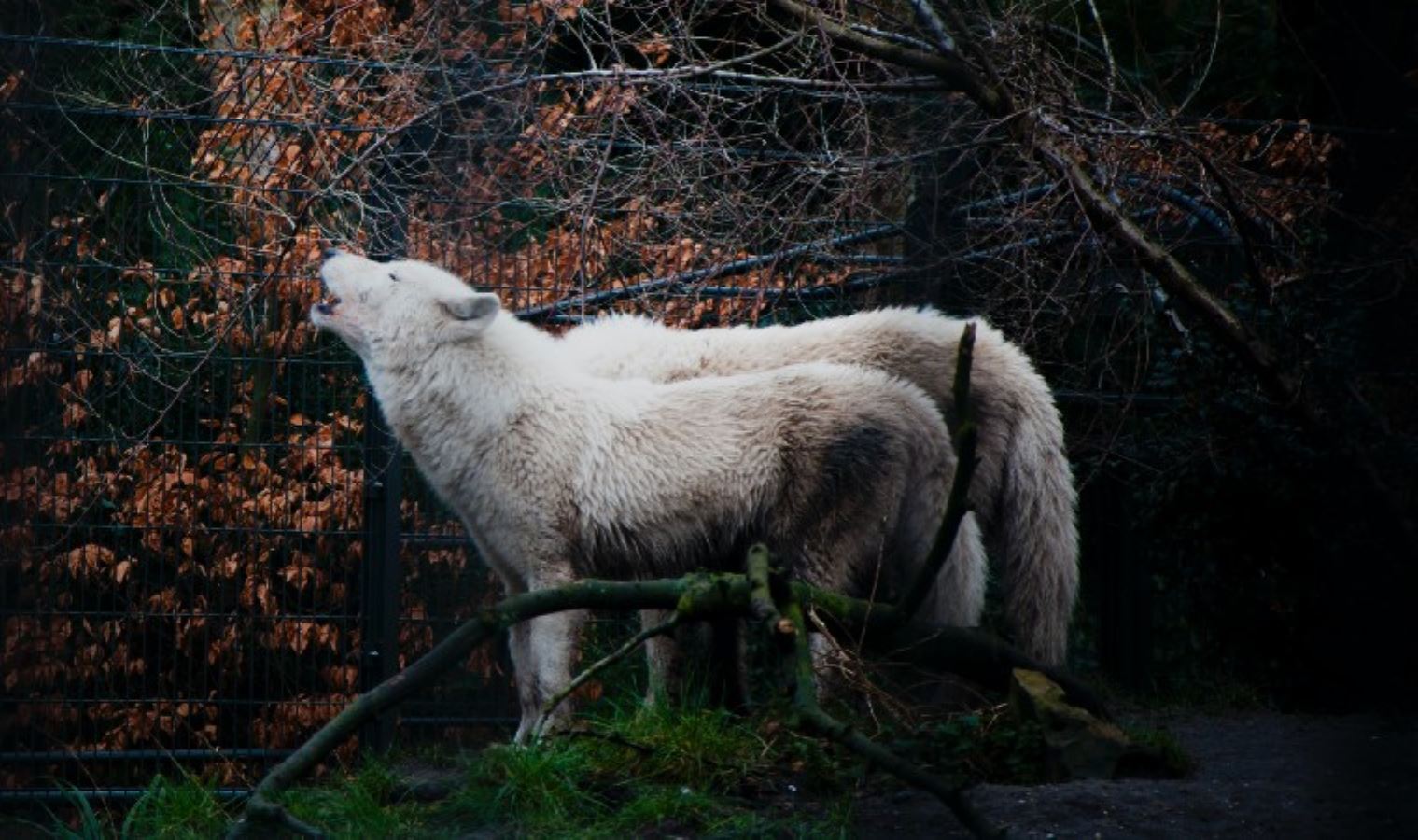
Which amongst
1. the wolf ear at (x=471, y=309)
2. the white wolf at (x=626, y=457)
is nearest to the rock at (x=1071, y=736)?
the white wolf at (x=626, y=457)

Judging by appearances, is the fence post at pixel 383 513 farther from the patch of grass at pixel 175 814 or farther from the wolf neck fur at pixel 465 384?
the patch of grass at pixel 175 814

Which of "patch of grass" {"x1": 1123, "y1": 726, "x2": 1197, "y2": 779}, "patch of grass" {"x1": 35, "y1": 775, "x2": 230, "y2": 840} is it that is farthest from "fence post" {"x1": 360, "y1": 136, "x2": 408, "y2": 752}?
"patch of grass" {"x1": 1123, "y1": 726, "x2": 1197, "y2": 779}

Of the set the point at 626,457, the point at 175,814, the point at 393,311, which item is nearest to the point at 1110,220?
the point at 626,457

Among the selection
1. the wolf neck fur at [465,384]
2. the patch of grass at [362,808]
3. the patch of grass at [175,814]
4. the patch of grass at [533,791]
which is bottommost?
the patch of grass at [175,814]

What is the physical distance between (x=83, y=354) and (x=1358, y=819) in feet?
19.9

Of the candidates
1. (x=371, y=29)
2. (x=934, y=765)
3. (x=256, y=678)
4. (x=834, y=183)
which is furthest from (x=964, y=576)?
(x=371, y=29)

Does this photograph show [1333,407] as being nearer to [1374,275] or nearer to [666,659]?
[1374,275]

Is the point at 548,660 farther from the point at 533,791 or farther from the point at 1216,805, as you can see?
the point at 1216,805

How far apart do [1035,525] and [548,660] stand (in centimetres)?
213

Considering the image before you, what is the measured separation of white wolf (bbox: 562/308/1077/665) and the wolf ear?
0.55 meters

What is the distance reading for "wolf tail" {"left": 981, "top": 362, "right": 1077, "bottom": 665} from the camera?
6.80 meters

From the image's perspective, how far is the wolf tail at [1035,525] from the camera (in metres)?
6.80

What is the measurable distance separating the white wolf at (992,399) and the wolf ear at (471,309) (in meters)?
0.55

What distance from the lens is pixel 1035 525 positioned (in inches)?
271
